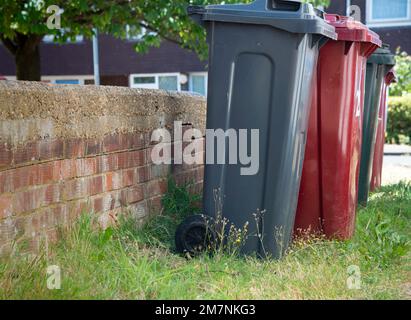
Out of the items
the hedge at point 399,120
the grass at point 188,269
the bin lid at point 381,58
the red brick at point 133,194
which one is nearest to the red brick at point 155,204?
the red brick at point 133,194

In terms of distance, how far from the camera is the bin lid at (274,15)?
12.3 feet

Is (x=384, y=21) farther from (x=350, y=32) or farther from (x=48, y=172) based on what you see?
(x=48, y=172)

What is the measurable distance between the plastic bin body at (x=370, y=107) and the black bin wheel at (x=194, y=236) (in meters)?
2.58

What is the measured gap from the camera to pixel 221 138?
3.93 meters

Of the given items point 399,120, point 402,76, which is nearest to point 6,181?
point 399,120

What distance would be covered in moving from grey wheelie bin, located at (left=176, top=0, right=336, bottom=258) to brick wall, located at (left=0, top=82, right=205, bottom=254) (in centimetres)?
65

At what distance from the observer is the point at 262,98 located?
3.85m

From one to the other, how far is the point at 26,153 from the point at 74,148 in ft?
1.57

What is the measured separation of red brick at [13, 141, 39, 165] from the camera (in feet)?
11.0

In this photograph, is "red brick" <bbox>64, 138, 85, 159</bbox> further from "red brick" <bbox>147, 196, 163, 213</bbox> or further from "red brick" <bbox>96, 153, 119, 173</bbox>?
"red brick" <bbox>147, 196, 163, 213</bbox>

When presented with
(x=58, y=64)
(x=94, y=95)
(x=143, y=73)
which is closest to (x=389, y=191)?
(x=94, y=95)

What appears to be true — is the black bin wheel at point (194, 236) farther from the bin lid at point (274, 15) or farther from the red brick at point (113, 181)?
the bin lid at point (274, 15)

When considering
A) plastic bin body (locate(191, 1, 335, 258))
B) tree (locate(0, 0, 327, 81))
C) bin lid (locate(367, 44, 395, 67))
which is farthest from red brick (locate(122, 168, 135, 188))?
tree (locate(0, 0, 327, 81))
